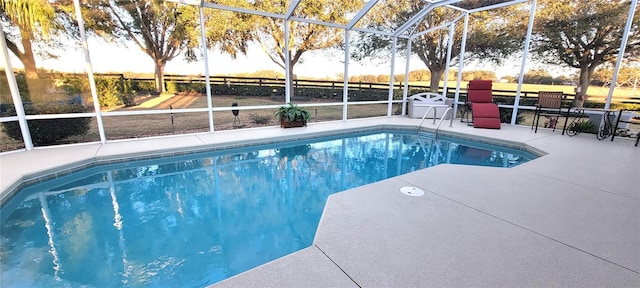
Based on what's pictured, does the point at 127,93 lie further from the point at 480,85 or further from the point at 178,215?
the point at 480,85

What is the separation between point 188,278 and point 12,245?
179 cm

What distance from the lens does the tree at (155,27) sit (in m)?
5.70

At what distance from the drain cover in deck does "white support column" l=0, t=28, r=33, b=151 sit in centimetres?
591

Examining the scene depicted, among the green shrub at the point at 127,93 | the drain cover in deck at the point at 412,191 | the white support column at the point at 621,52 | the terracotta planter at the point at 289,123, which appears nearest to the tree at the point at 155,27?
the green shrub at the point at 127,93

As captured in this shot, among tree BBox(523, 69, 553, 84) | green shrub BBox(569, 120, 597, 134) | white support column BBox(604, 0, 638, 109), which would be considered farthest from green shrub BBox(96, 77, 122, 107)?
tree BBox(523, 69, 553, 84)

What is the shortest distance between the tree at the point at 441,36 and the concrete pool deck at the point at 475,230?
Result: 602cm

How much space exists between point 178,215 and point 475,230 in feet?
9.73

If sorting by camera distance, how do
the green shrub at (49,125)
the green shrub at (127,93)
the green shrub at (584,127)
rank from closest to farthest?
the green shrub at (49,125)
the green shrub at (127,93)
the green shrub at (584,127)

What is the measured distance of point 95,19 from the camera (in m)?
5.28

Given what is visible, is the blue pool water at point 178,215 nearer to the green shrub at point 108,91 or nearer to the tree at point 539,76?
the green shrub at point 108,91

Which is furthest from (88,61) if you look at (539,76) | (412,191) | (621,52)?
(539,76)

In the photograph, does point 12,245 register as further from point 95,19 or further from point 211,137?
point 95,19

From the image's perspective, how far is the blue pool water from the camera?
7.15 feet

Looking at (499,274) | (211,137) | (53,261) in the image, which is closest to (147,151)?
(211,137)
